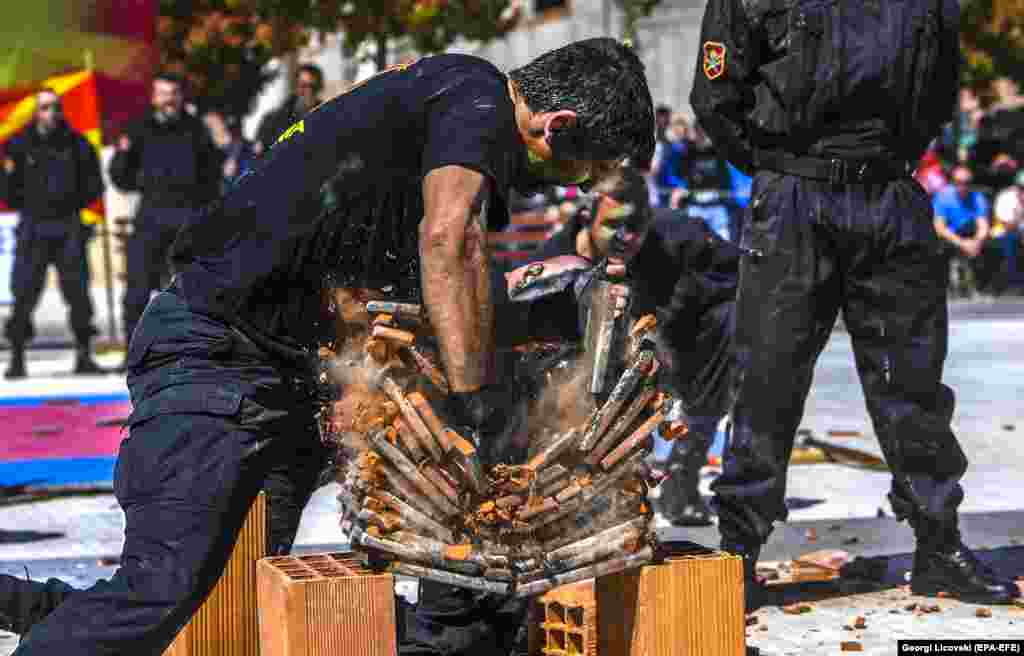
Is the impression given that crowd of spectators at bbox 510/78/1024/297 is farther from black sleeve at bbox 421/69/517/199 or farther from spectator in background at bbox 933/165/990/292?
black sleeve at bbox 421/69/517/199

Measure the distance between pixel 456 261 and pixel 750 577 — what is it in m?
2.45

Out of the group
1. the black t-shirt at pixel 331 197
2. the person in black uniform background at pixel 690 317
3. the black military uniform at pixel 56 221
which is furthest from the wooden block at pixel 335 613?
the black military uniform at pixel 56 221

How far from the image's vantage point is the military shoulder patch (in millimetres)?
5895

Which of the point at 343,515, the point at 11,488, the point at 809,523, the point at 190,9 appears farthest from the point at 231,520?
the point at 190,9

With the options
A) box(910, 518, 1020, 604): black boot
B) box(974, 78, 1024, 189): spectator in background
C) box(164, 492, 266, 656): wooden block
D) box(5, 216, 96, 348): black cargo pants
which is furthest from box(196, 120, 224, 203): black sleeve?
box(974, 78, 1024, 189): spectator in background

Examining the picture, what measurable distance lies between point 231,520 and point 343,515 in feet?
0.85

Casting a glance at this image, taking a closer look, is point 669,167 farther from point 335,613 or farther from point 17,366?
point 335,613

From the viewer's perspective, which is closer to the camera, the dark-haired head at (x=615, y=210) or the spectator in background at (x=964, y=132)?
the dark-haired head at (x=615, y=210)

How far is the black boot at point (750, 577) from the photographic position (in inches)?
232

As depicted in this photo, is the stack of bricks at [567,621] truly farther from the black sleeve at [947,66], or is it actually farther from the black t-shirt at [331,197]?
the black sleeve at [947,66]

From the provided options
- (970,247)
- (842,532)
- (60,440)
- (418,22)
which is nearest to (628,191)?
(842,532)

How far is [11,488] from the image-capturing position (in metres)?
8.36

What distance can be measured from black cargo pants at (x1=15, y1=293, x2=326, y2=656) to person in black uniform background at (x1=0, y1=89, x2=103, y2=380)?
1023cm

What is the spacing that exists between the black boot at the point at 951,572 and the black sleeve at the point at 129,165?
8.42 metres
